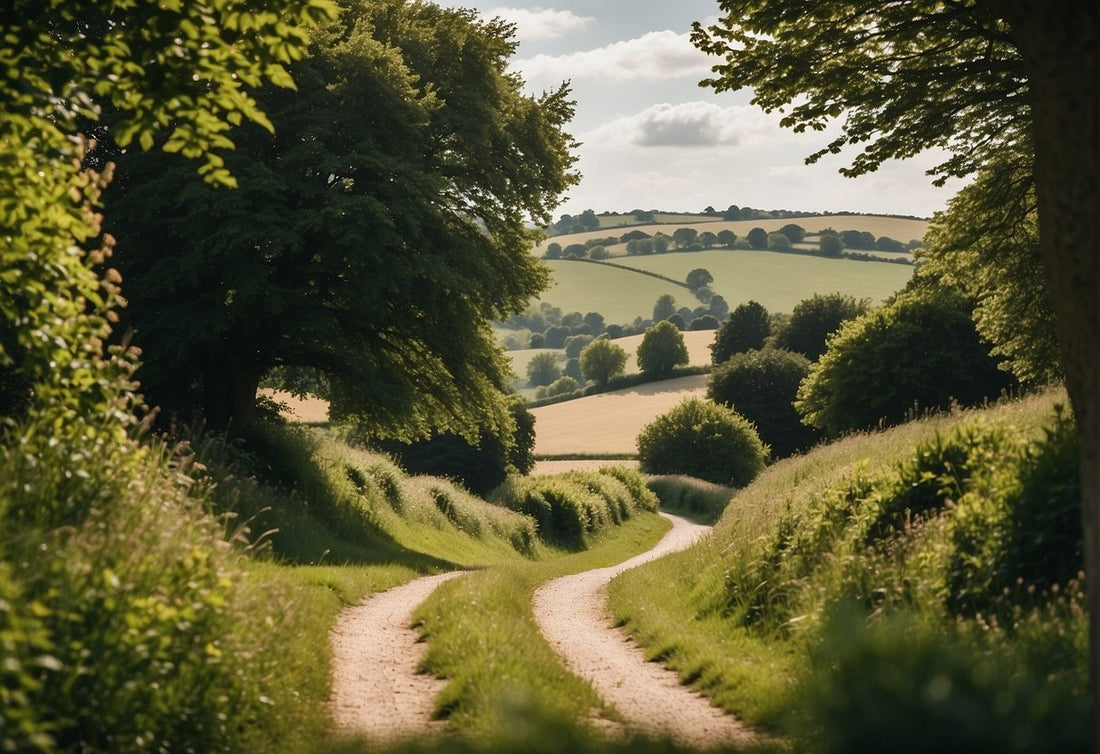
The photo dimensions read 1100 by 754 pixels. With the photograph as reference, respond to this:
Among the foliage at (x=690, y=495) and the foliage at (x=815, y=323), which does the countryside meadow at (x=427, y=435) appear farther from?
the foliage at (x=815, y=323)

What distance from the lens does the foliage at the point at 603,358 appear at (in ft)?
380

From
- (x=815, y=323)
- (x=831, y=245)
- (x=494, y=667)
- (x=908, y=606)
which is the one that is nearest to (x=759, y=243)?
(x=831, y=245)

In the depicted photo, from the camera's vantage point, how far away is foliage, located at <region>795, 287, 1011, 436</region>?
1738 inches

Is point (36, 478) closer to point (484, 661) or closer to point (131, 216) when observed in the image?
point (484, 661)

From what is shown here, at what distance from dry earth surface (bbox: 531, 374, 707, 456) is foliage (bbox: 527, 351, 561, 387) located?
153 feet

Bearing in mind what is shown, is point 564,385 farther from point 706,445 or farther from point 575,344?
point 706,445

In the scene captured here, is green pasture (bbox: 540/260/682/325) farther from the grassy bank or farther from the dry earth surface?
the grassy bank

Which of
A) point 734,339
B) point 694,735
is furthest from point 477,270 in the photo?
point 734,339

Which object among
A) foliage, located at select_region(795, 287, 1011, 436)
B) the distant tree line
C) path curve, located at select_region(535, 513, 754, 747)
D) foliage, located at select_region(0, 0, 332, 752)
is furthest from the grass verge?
the distant tree line

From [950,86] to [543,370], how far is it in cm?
14128

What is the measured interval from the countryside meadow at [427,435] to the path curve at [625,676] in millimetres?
98

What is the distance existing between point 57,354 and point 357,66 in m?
16.4

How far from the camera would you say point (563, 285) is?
595 feet

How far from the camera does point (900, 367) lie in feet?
145
